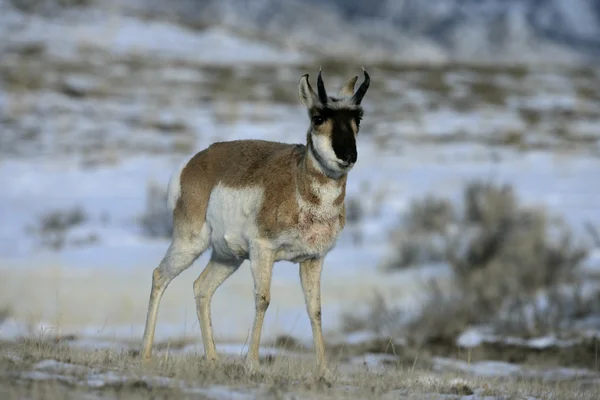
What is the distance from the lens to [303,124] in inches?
1491

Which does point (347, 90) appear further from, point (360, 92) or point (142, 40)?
point (142, 40)

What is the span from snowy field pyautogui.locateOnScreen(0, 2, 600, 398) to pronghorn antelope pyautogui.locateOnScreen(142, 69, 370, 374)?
86cm

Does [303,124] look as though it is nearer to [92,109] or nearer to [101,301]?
[92,109]

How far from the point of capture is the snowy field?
41.6ft

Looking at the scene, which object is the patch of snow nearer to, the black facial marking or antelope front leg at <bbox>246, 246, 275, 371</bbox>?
antelope front leg at <bbox>246, 246, 275, 371</bbox>

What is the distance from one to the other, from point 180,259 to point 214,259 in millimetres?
404

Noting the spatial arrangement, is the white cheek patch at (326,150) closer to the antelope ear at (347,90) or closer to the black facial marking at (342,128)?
the black facial marking at (342,128)

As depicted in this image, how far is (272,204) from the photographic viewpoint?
706 cm

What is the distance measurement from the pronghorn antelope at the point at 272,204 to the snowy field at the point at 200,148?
33.9 inches

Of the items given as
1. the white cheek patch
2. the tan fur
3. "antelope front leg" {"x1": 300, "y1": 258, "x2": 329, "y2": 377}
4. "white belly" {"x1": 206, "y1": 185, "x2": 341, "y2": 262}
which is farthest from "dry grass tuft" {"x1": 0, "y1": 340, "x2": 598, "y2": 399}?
the white cheek patch

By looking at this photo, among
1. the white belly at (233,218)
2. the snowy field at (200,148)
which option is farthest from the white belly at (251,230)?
the snowy field at (200,148)

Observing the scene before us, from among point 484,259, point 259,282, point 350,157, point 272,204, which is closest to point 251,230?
point 272,204

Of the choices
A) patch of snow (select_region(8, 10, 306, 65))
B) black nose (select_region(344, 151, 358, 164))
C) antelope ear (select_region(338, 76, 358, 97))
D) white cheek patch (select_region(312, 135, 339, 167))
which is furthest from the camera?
patch of snow (select_region(8, 10, 306, 65))

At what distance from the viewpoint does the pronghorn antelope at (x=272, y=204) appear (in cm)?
691
